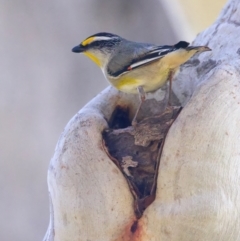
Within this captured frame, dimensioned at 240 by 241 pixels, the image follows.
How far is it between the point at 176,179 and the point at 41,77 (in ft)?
3.22

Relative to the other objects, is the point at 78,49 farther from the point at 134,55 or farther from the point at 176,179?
the point at 176,179

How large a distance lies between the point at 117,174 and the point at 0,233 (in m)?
0.94

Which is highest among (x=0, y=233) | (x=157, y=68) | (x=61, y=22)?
(x=61, y=22)

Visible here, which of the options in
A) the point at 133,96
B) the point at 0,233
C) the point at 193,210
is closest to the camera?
the point at 193,210

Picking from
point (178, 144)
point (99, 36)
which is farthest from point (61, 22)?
point (178, 144)

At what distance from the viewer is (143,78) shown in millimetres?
523

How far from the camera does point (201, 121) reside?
1.43ft

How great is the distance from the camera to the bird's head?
591 mm

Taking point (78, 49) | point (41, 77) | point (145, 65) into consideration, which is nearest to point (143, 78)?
point (145, 65)

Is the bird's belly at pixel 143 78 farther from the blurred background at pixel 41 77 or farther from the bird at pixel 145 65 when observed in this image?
the blurred background at pixel 41 77

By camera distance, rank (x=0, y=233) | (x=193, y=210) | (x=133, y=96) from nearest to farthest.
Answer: (x=193, y=210) < (x=133, y=96) < (x=0, y=233)

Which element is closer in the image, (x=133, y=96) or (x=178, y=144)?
(x=178, y=144)

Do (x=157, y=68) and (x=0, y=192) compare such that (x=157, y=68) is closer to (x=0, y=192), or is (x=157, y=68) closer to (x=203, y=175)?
(x=203, y=175)

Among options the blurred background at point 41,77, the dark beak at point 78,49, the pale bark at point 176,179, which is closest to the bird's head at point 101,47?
the dark beak at point 78,49
